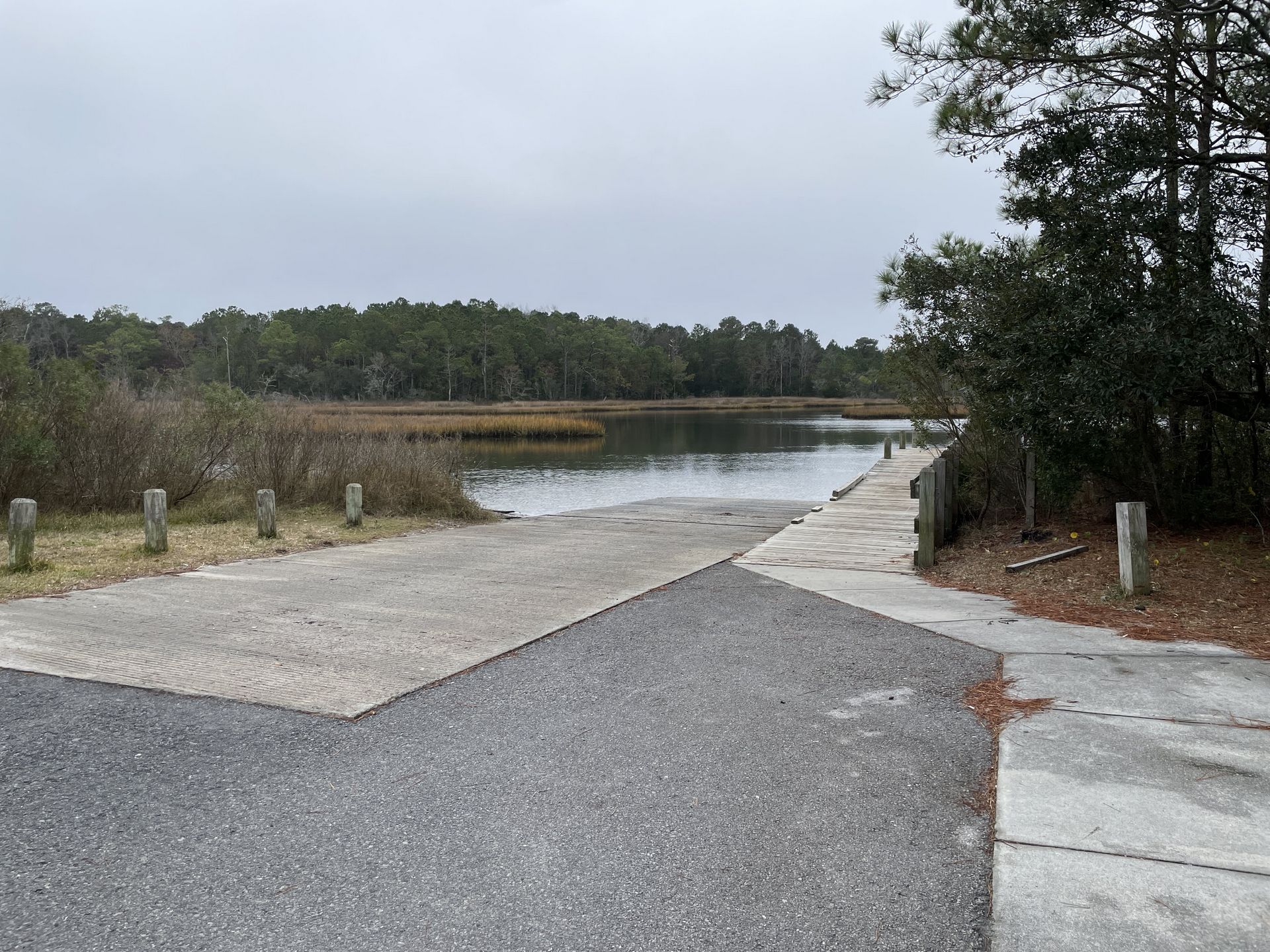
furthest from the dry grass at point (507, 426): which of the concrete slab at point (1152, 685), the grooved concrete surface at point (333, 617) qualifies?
the concrete slab at point (1152, 685)

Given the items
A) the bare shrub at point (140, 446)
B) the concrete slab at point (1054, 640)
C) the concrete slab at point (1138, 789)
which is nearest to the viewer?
the concrete slab at point (1138, 789)

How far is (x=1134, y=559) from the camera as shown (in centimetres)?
662

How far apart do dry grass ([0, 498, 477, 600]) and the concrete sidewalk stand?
6828mm

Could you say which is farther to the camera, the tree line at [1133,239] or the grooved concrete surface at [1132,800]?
the tree line at [1133,239]

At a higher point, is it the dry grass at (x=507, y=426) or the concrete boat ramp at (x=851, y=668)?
the dry grass at (x=507, y=426)

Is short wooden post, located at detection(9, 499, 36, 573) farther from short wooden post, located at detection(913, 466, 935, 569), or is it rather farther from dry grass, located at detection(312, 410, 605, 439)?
dry grass, located at detection(312, 410, 605, 439)

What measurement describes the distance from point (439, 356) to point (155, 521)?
8266 centimetres

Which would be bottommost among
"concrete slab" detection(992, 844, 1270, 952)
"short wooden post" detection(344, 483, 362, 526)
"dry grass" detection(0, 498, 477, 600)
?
"concrete slab" detection(992, 844, 1270, 952)

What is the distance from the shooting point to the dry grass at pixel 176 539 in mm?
7797

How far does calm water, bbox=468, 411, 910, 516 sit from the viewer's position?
23719mm

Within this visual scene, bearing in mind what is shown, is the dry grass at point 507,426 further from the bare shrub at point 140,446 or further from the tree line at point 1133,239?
the tree line at point 1133,239

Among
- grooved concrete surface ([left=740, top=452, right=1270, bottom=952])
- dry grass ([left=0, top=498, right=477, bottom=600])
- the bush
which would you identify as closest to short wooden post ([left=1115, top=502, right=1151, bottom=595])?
grooved concrete surface ([left=740, top=452, right=1270, bottom=952])

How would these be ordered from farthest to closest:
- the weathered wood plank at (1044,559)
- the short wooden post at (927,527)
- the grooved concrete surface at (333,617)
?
1. the short wooden post at (927,527)
2. the weathered wood plank at (1044,559)
3. the grooved concrete surface at (333,617)

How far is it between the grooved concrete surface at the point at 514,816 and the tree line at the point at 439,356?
65099 mm
